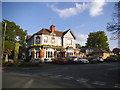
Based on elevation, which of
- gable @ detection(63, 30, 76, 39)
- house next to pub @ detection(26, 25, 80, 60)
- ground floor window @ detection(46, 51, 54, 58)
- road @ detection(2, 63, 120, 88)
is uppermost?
gable @ detection(63, 30, 76, 39)

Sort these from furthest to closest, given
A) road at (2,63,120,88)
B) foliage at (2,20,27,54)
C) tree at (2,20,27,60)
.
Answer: foliage at (2,20,27,54) → tree at (2,20,27,60) → road at (2,63,120,88)

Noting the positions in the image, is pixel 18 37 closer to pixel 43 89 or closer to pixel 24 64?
pixel 24 64

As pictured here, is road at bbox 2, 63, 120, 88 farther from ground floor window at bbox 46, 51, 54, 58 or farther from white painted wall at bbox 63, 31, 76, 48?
white painted wall at bbox 63, 31, 76, 48

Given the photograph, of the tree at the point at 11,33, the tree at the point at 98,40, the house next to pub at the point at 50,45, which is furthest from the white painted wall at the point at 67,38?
the tree at the point at 98,40

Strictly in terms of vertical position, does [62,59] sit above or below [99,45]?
below

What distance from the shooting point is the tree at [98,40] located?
58184 millimetres

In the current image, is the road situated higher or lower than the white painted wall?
lower

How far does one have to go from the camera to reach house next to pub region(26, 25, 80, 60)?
27.2 m

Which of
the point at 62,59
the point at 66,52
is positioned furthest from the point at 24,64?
the point at 66,52

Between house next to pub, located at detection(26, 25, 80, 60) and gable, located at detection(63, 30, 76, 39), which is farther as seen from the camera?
gable, located at detection(63, 30, 76, 39)

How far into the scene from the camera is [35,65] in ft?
56.5

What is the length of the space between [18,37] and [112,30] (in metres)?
22.1

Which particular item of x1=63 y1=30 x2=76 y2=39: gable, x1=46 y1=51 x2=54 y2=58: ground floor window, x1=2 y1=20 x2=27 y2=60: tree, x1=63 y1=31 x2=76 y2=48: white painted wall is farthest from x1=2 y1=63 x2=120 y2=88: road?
x1=63 y1=30 x2=76 y2=39: gable

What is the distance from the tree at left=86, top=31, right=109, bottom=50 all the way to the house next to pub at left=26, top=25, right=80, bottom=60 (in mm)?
30840
